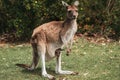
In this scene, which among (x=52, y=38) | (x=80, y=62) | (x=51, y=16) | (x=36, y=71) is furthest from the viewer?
(x=51, y=16)

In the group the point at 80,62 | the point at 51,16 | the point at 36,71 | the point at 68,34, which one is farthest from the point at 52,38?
the point at 51,16

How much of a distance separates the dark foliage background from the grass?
70cm

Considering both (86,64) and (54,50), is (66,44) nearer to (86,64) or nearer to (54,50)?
(54,50)

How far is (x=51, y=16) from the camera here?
1195cm

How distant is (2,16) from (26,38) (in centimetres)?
94

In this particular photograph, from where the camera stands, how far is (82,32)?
12664 mm

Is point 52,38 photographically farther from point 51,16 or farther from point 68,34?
point 51,16

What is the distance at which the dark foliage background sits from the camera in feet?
38.6

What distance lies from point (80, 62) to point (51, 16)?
2.80 metres

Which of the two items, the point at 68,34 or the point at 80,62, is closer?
the point at 68,34

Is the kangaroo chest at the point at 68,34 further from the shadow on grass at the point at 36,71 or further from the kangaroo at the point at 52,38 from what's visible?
the shadow on grass at the point at 36,71

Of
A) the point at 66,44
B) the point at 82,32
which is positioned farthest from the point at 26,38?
the point at 66,44

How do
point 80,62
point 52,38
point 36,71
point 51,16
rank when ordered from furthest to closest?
point 51,16
point 80,62
point 36,71
point 52,38

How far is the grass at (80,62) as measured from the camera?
8.34 meters
